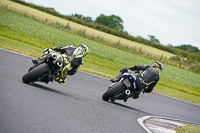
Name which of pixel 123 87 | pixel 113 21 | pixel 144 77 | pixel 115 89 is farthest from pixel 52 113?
pixel 113 21

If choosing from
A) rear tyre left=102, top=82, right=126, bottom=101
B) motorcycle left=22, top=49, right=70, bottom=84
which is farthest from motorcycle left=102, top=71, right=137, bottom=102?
motorcycle left=22, top=49, right=70, bottom=84

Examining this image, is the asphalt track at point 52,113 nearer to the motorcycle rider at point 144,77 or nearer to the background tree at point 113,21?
the motorcycle rider at point 144,77

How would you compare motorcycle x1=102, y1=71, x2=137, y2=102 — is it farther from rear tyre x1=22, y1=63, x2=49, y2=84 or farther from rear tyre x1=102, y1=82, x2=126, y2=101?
rear tyre x1=22, y1=63, x2=49, y2=84

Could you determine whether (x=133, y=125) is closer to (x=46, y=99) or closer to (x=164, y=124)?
(x=164, y=124)

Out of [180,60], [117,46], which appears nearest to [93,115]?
[117,46]

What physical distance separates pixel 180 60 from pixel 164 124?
47.1 metres

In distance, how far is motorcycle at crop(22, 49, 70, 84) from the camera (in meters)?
8.88

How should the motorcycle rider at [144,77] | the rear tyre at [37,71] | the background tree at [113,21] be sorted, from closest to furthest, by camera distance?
the rear tyre at [37,71] < the motorcycle rider at [144,77] < the background tree at [113,21]

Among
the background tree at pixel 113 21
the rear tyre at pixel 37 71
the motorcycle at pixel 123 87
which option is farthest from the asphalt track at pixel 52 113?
the background tree at pixel 113 21

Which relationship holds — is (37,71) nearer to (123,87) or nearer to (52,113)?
(52,113)

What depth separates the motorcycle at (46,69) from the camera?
8.88m

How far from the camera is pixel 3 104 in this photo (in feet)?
21.1

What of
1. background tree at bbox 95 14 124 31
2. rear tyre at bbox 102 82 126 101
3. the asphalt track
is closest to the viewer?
the asphalt track

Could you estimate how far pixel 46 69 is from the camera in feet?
29.3
